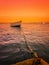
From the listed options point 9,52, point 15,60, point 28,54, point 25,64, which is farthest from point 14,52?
point 25,64

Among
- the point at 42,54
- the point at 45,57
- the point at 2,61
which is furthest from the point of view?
the point at 42,54

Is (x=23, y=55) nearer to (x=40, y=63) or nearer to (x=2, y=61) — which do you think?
(x=2, y=61)

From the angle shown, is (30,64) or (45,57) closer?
(30,64)

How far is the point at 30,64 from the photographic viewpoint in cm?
941

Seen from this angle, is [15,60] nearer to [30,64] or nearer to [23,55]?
[23,55]

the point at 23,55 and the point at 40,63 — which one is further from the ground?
the point at 40,63

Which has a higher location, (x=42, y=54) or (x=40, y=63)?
(x=40, y=63)

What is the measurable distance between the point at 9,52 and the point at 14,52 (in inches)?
26.4

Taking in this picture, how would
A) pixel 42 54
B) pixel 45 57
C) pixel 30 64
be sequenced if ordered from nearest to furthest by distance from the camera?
pixel 30 64 → pixel 45 57 → pixel 42 54

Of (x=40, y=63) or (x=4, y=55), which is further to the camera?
(x=4, y=55)

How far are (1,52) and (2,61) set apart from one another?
11.6ft

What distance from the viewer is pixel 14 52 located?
62.1 feet

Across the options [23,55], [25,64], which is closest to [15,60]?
[23,55]

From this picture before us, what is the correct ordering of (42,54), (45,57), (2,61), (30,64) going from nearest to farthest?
(30,64) → (2,61) → (45,57) → (42,54)
